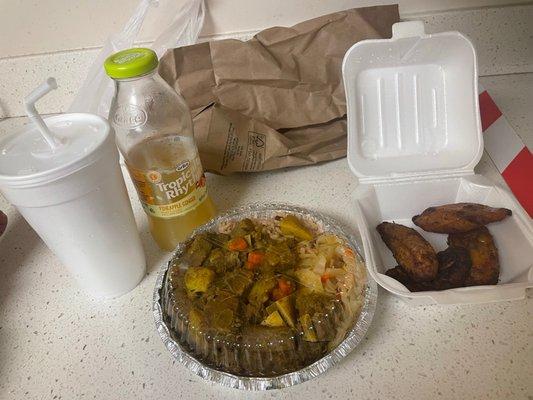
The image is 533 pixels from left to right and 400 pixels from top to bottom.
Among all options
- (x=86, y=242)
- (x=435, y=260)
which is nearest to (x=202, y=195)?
(x=86, y=242)

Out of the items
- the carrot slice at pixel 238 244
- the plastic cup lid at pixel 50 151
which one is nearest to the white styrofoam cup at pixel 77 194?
the plastic cup lid at pixel 50 151

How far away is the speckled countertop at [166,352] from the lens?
0.46 metres

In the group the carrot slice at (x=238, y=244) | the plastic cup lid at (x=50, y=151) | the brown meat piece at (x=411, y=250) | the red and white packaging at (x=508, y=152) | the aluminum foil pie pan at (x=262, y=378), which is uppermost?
the plastic cup lid at (x=50, y=151)

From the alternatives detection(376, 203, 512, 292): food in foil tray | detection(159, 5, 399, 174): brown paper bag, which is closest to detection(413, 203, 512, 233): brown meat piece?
detection(376, 203, 512, 292): food in foil tray

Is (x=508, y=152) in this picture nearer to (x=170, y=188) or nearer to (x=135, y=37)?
(x=170, y=188)

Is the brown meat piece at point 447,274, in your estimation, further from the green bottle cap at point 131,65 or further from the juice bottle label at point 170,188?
the green bottle cap at point 131,65

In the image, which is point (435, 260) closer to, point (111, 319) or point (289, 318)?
point (289, 318)

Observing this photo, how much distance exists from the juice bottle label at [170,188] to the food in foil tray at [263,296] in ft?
0.17

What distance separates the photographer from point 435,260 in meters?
0.55

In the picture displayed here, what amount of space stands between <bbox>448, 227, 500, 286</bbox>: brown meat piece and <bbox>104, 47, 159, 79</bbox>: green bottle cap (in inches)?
18.4

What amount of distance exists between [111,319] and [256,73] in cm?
46

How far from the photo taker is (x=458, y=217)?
59 cm

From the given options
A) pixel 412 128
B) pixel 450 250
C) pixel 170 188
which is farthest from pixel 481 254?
pixel 170 188

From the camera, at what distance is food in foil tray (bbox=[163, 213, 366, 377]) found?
0.46 meters
